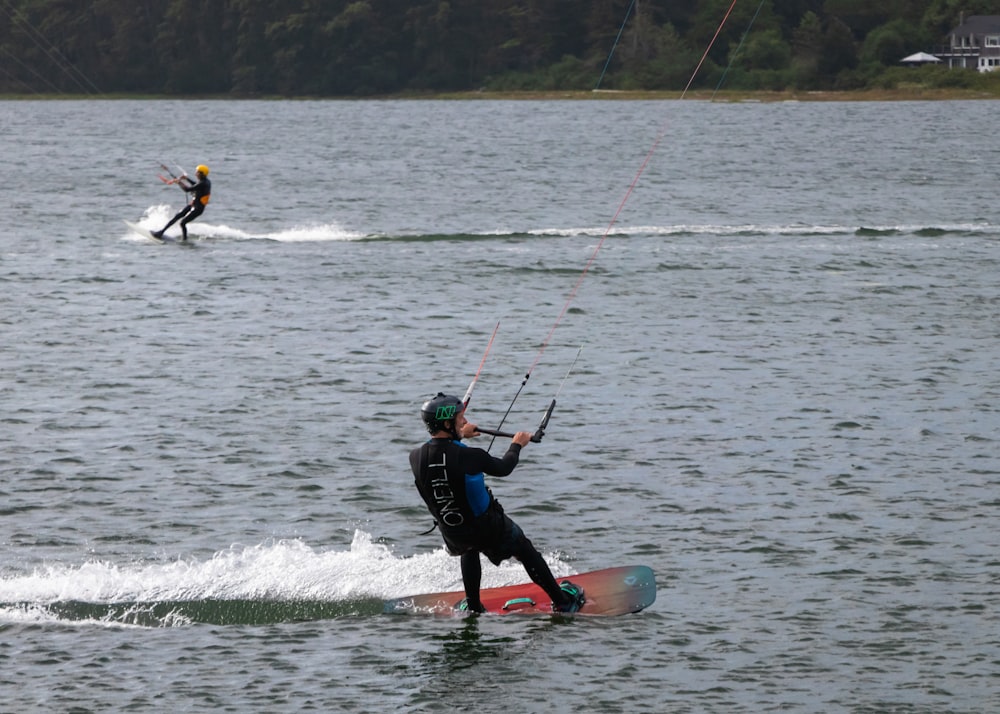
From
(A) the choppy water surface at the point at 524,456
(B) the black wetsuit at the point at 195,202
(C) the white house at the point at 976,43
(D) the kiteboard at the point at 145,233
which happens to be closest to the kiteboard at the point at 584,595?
(A) the choppy water surface at the point at 524,456

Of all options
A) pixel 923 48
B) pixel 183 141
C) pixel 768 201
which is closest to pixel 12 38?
pixel 183 141

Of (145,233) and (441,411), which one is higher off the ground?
(145,233)

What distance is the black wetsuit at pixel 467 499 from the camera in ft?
45.9

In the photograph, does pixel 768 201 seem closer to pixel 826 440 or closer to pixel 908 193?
pixel 908 193

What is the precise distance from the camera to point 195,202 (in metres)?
44.2

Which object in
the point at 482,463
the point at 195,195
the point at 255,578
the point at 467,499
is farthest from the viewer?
the point at 195,195

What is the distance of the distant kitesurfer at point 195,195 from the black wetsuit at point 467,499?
28.5 metres

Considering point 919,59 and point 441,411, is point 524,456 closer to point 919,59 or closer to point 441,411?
point 441,411

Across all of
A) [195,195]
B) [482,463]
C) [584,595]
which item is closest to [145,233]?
[195,195]

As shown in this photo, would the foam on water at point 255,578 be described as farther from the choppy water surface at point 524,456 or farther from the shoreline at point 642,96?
the shoreline at point 642,96

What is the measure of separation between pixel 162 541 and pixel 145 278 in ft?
76.1

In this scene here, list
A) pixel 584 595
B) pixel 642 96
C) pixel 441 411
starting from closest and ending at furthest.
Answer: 1. pixel 441 411
2. pixel 584 595
3. pixel 642 96

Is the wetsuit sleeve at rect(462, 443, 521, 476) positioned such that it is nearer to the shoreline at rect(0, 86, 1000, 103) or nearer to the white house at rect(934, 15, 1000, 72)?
the shoreline at rect(0, 86, 1000, 103)

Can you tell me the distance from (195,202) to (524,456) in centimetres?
2509
